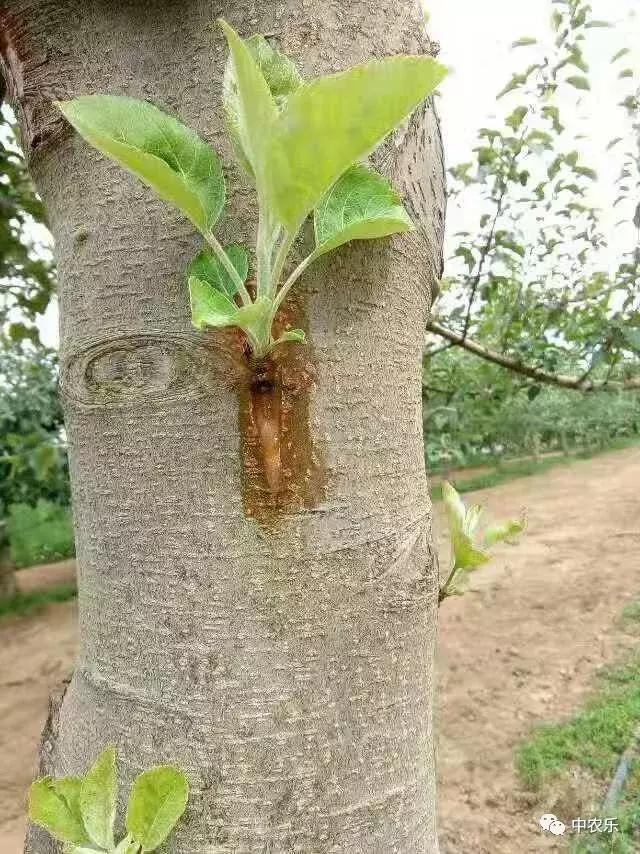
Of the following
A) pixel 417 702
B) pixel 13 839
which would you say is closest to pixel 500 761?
pixel 13 839

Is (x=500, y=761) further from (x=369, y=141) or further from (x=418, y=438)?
(x=369, y=141)

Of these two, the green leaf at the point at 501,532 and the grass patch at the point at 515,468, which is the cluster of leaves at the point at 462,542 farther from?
the grass patch at the point at 515,468

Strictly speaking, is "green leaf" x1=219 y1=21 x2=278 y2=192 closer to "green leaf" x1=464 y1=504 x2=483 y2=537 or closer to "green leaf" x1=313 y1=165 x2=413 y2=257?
"green leaf" x1=313 y1=165 x2=413 y2=257

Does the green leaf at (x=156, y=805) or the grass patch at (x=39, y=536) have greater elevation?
the green leaf at (x=156, y=805)

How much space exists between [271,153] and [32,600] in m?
6.15

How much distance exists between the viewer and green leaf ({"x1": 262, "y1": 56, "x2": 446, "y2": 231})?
284 millimetres

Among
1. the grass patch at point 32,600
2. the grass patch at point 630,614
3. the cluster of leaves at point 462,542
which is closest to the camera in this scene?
the cluster of leaves at point 462,542

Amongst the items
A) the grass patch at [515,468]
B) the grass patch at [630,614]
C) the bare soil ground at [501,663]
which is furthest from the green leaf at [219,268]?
the grass patch at [515,468]

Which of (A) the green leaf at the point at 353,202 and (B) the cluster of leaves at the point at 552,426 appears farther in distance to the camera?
(B) the cluster of leaves at the point at 552,426

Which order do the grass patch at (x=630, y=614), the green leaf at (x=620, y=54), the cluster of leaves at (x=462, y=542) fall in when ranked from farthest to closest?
the grass patch at (x=630, y=614) < the green leaf at (x=620, y=54) < the cluster of leaves at (x=462, y=542)

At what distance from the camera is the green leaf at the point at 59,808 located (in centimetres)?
37

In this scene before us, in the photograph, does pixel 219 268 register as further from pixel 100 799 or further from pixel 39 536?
pixel 39 536

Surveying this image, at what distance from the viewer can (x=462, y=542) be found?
0.53 m

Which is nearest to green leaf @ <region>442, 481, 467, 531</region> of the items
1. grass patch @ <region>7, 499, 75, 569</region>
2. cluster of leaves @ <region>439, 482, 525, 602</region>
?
cluster of leaves @ <region>439, 482, 525, 602</region>
